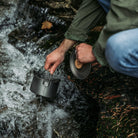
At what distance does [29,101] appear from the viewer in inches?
107

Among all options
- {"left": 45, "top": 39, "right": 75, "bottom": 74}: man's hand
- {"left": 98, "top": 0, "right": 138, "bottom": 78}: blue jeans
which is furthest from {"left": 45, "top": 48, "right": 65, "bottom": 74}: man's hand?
{"left": 98, "top": 0, "right": 138, "bottom": 78}: blue jeans

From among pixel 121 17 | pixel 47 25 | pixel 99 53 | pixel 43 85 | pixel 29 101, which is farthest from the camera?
pixel 47 25

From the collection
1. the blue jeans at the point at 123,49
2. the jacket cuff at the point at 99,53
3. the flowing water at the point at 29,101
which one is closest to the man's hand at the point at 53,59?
the jacket cuff at the point at 99,53

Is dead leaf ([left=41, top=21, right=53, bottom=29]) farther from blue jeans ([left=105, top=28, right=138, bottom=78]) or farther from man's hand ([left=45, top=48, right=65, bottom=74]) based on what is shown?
Result: blue jeans ([left=105, top=28, right=138, bottom=78])

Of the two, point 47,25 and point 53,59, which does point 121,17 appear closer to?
point 53,59

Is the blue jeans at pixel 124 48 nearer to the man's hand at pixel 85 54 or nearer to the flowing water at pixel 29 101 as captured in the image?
the man's hand at pixel 85 54

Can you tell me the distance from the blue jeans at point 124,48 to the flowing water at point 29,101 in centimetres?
135

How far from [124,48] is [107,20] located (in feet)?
0.92

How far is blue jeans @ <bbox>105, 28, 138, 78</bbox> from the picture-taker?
4.89ft

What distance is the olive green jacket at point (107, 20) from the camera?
145 centimetres

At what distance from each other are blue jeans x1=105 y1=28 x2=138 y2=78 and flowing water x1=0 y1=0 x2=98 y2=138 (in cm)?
135

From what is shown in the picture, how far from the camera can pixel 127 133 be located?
2.24 m

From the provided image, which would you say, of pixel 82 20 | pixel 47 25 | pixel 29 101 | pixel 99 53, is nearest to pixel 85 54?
pixel 99 53

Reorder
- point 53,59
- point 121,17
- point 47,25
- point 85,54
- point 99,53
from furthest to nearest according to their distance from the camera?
point 47,25
point 53,59
point 85,54
point 99,53
point 121,17
